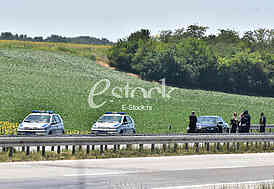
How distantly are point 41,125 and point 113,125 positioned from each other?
372cm

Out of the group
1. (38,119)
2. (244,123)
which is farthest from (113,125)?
(244,123)

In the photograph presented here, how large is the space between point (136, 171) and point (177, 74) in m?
85.0

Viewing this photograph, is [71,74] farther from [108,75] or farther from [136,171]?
[136,171]

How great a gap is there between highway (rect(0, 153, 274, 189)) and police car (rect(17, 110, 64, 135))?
7362 mm

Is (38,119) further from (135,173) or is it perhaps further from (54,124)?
(135,173)

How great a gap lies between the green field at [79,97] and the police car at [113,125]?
17088 mm

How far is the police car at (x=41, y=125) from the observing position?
2934 cm

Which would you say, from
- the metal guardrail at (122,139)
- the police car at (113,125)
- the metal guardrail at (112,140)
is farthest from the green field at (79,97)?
the metal guardrail at (112,140)

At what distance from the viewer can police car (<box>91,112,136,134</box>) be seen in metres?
31.4

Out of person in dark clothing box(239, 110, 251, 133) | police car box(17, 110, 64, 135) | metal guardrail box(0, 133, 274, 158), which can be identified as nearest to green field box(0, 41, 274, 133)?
person in dark clothing box(239, 110, 251, 133)

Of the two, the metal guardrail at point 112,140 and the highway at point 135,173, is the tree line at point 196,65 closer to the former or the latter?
the metal guardrail at point 112,140

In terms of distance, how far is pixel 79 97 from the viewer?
230ft

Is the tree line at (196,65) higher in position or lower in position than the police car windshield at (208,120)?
higher

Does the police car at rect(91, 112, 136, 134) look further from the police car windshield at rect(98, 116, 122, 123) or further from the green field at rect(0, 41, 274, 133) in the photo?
the green field at rect(0, 41, 274, 133)
